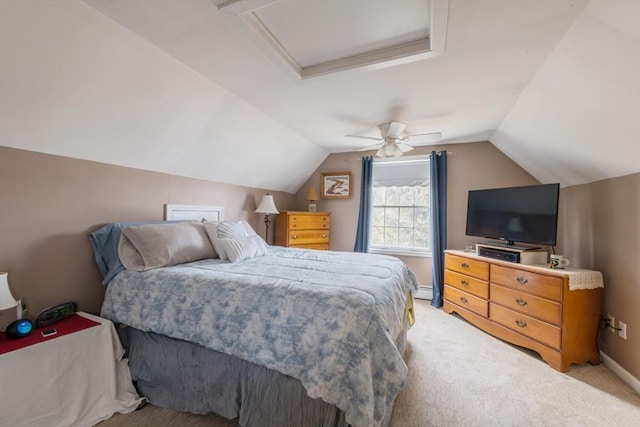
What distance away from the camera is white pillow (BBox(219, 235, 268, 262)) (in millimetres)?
2361

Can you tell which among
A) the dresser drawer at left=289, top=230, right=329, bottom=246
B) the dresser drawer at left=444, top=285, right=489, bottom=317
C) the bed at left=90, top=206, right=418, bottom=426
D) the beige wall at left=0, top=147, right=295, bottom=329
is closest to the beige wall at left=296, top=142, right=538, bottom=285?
the dresser drawer at left=444, top=285, right=489, bottom=317

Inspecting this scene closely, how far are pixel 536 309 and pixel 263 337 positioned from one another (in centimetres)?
249

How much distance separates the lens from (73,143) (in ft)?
6.53

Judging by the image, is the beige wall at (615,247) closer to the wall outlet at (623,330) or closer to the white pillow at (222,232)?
the wall outlet at (623,330)

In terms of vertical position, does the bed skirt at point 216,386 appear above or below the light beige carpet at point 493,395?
above

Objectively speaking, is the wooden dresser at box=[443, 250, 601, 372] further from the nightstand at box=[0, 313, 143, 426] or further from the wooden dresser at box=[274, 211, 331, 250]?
the nightstand at box=[0, 313, 143, 426]

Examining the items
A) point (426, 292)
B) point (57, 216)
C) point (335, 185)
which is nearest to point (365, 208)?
point (335, 185)

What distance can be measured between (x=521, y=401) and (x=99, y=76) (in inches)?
144

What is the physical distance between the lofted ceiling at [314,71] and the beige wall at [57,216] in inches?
5.7

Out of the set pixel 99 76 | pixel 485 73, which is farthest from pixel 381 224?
pixel 99 76

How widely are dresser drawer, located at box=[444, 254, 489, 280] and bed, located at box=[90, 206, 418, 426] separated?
141cm

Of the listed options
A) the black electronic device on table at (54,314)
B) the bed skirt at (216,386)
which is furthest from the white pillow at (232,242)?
the black electronic device on table at (54,314)

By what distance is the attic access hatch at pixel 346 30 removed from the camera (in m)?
1.46

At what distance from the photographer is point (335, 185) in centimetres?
471
